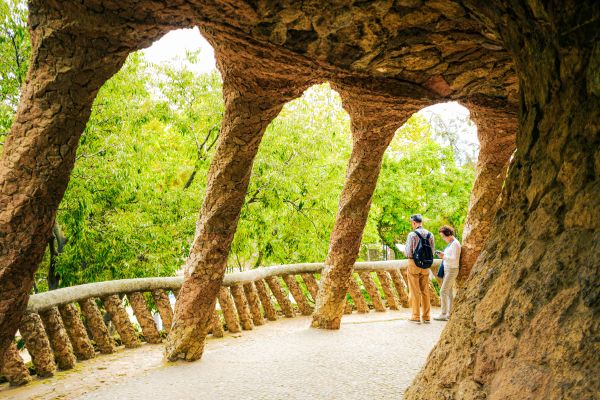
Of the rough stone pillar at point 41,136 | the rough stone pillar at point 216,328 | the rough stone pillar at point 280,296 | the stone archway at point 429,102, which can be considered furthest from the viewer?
the rough stone pillar at point 280,296

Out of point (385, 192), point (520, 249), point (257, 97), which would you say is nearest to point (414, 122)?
point (385, 192)

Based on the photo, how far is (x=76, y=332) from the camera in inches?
172

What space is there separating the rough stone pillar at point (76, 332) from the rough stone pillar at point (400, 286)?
558 centimetres

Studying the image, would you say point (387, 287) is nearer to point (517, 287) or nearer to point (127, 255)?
point (127, 255)

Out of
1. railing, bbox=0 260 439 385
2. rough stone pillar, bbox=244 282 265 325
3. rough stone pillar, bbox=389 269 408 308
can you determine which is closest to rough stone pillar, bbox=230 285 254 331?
railing, bbox=0 260 439 385

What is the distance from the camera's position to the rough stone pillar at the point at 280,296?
7.02m

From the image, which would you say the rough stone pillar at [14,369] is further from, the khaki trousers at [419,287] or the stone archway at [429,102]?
the khaki trousers at [419,287]

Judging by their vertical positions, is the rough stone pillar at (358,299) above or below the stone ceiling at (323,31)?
below

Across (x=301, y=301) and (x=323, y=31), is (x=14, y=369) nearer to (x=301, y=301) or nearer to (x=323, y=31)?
(x=323, y=31)

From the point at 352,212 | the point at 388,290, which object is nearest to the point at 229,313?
the point at 352,212

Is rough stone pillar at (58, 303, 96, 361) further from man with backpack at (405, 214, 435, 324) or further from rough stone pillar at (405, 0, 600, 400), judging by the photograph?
man with backpack at (405, 214, 435, 324)

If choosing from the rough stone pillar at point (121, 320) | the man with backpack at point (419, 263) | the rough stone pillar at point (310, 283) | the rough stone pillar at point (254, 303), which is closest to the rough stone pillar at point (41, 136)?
the rough stone pillar at point (121, 320)

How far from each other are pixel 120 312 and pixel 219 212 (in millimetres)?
1494

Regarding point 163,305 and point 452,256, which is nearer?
point 163,305
